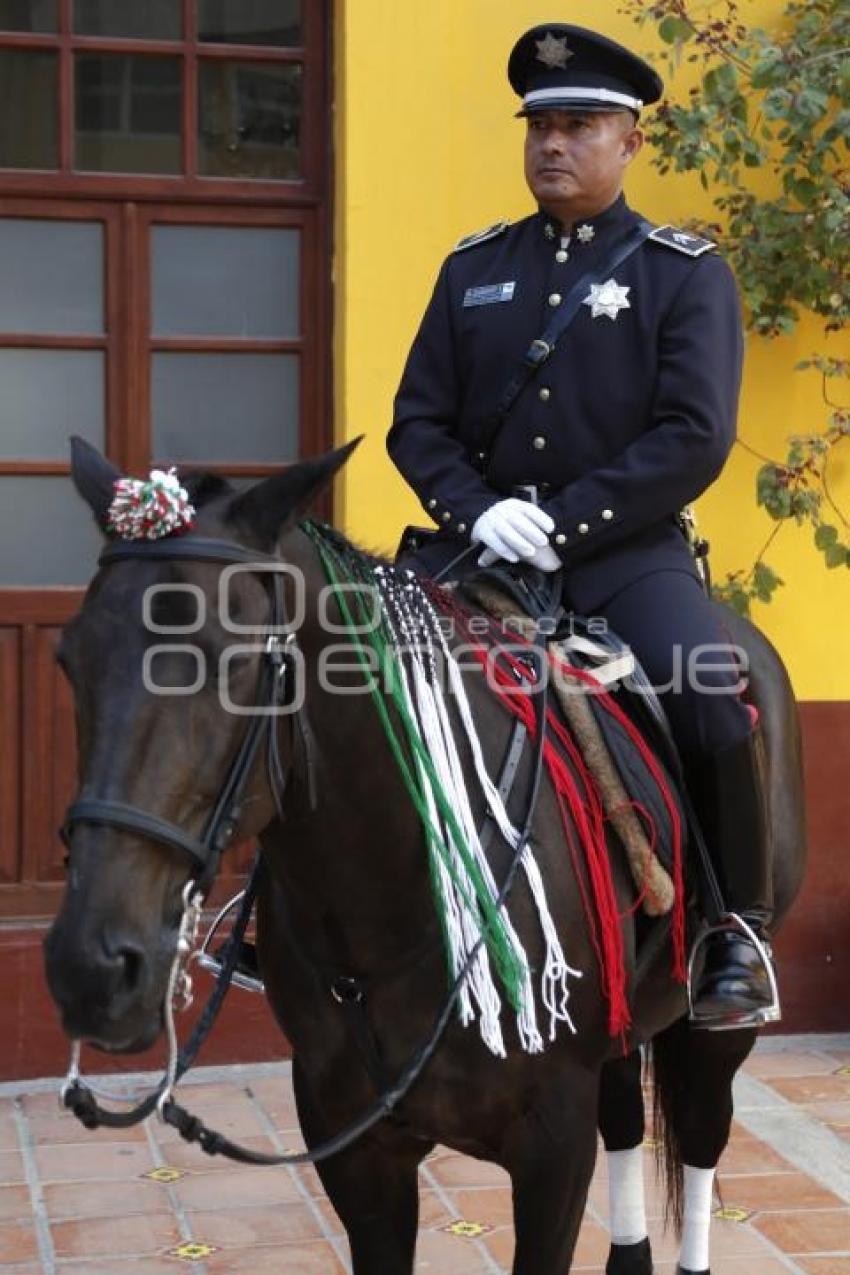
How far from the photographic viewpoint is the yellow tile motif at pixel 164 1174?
513 cm

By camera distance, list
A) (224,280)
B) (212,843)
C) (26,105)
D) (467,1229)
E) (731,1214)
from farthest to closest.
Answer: (224,280)
(26,105)
(731,1214)
(467,1229)
(212,843)

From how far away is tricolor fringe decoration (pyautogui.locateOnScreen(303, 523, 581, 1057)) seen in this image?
2.99 metres

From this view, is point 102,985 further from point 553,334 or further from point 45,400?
point 45,400

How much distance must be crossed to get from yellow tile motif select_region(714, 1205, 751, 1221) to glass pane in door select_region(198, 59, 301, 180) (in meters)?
3.35

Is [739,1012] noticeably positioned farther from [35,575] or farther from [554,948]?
[35,575]

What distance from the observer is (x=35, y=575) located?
19.5 feet

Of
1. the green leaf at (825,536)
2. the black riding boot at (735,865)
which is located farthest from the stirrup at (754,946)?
the green leaf at (825,536)

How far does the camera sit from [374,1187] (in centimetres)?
331

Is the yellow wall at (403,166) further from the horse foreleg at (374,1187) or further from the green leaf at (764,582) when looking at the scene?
the horse foreleg at (374,1187)

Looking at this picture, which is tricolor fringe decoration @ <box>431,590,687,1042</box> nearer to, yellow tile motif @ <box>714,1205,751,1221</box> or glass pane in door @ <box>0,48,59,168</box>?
yellow tile motif @ <box>714,1205,751,1221</box>

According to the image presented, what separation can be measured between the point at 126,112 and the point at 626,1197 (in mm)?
3574

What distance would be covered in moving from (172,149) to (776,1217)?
3.60 m

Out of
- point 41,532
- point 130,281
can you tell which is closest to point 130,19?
point 130,281

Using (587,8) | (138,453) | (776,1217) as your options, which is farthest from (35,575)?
(776,1217)
